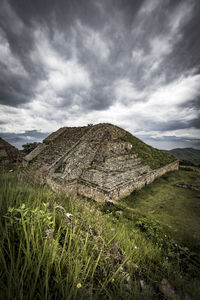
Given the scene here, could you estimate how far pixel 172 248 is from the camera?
387 cm

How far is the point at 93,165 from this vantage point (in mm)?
11336

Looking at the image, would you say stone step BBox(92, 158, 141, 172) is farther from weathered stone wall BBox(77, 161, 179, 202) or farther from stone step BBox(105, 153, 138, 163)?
weathered stone wall BBox(77, 161, 179, 202)

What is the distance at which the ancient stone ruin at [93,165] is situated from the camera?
28.4 ft

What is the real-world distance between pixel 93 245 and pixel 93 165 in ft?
31.1

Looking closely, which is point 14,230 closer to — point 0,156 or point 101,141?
point 101,141

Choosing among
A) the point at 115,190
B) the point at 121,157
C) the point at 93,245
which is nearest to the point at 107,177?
the point at 115,190

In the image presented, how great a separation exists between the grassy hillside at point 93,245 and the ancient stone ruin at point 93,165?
144cm

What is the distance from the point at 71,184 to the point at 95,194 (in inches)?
90.0

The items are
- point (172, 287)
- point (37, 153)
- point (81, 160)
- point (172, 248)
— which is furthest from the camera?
point (37, 153)

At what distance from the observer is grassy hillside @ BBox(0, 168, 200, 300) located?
113 centimetres

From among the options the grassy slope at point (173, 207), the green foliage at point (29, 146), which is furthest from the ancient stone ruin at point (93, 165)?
the green foliage at point (29, 146)

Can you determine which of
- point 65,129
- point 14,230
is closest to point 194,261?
point 14,230

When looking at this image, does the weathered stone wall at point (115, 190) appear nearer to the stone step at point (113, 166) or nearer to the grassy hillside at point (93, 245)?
the grassy hillside at point (93, 245)

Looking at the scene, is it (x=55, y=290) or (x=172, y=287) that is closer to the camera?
(x=55, y=290)
